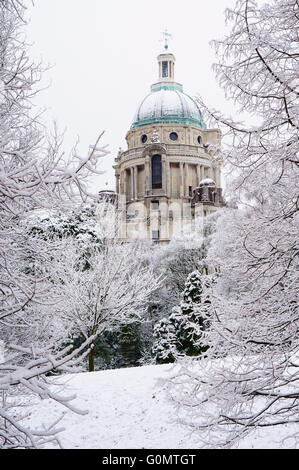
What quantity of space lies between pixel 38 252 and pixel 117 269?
1126cm

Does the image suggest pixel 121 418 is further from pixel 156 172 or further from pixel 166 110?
pixel 166 110

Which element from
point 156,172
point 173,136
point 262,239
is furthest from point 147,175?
point 262,239

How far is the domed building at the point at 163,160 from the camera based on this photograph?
51844mm

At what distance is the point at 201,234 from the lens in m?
30.9

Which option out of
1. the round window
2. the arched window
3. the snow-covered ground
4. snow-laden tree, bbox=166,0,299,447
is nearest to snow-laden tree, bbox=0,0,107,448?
snow-laden tree, bbox=166,0,299,447

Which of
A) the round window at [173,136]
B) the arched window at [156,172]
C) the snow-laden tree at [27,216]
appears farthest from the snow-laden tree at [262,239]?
the round window at [173,136]

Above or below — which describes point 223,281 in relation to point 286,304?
above

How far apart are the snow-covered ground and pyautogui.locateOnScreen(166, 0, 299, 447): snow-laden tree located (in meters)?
2.86

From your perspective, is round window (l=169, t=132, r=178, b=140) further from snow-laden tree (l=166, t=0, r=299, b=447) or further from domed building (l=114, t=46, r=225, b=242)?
snow-laden tree (l=166, t=0, r=299, b=447)

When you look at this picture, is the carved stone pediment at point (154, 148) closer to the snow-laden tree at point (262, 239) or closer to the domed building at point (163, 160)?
the domed building at point (163, 160)

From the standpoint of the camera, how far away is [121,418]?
34.2 feet

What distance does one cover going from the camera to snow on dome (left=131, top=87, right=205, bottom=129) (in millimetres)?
59812
